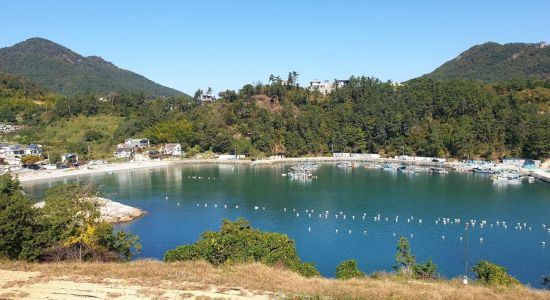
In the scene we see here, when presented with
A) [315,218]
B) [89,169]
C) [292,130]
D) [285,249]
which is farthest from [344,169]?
[285,249]

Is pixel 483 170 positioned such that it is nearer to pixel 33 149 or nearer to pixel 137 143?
pixel 137 143

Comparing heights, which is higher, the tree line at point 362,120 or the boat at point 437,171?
the tree line at point 362,120

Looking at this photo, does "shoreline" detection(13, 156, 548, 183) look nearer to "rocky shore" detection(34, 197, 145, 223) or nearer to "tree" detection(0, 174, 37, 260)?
"rocky shore" detection(34, 197, 145, 223)

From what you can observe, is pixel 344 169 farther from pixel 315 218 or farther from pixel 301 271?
pixel 301 271

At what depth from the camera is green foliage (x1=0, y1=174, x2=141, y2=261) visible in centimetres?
1784

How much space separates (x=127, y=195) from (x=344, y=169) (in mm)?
32778

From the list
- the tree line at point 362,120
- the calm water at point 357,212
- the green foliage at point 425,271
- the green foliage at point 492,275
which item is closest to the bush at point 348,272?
the green foliage at point 425,271

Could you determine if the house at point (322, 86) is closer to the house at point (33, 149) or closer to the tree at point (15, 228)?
the house at point (33, 149)

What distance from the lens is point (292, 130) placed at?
83.4 m

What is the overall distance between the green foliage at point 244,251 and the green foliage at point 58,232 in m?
3.63

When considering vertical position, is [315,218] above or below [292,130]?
below


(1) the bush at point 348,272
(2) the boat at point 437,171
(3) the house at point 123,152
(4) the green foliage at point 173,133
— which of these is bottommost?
(1) the bush at point 348,272

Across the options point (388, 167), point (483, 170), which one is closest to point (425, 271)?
point (483, 170)

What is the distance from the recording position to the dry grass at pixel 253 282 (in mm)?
13297
